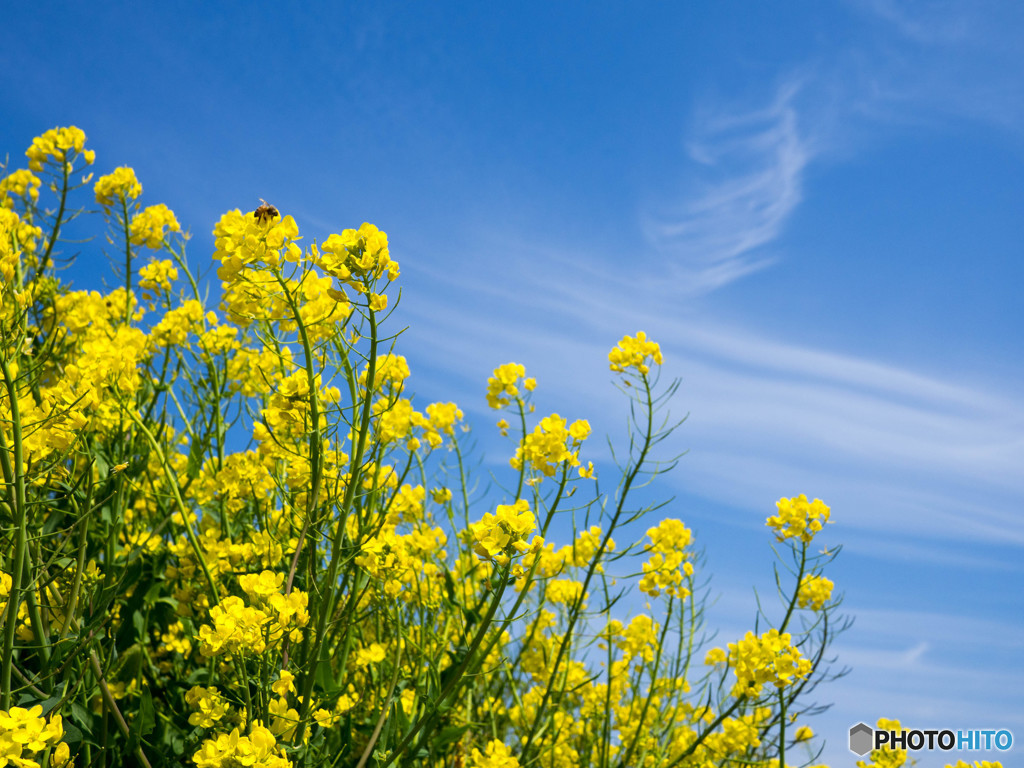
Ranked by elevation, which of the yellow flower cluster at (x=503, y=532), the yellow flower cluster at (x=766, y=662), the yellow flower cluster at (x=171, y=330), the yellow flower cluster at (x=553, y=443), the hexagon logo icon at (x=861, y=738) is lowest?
the hexagon logo icon at (x=861, y=738)

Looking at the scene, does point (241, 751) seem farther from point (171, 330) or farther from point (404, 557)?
point (171, 330)

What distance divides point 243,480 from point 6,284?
96 centimetres

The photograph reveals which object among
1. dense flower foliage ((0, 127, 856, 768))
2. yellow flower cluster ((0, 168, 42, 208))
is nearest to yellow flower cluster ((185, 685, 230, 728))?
dense flower foliage ((0, 127, 856, 768))

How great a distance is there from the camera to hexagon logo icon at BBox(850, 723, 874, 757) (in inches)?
139

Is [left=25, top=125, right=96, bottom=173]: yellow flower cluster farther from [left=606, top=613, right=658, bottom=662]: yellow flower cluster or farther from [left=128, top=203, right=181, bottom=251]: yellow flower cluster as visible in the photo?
[left=606, top=613, right=658, bottom=662]: yellow flower cluster

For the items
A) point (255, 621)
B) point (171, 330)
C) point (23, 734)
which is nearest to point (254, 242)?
point (255, 621)

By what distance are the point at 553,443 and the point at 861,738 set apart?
221 centimetres

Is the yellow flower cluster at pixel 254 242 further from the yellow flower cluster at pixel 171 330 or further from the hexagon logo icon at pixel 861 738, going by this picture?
the hexagon logo icon at pixel 861 738

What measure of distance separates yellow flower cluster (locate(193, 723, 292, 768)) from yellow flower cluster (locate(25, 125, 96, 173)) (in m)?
2.78

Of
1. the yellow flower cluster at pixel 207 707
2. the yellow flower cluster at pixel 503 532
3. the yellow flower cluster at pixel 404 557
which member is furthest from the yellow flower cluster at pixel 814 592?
the yellow flower cluster at pixel 207 707

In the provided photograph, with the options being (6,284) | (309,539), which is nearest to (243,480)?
(309,539)

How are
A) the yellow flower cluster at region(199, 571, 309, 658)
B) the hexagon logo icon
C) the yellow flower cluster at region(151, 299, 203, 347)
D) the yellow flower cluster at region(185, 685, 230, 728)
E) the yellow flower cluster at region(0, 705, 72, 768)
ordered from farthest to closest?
1. the hexagon logo icon
2. the yellow flower cluster at region(151, 299, 203, 347)
3. the yellow flower cluster at region(185, 685, 230, 728)
4. the yellow flower cluster at region(199, 571, 309, 658)
5. the yellow flower cluster at region(0, 705, 72, 768)

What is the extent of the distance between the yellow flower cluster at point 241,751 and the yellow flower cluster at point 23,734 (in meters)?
0.29

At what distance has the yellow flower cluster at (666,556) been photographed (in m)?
3.38
